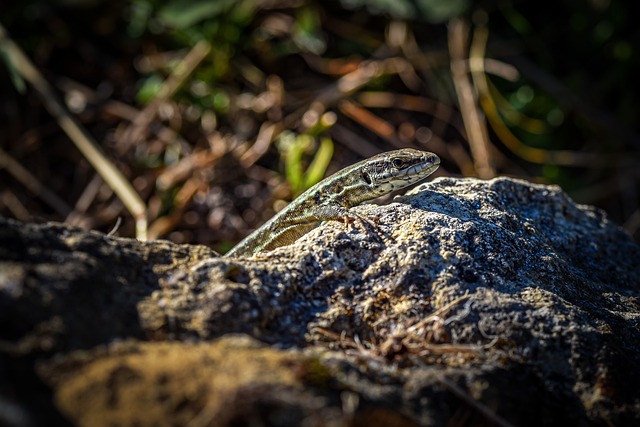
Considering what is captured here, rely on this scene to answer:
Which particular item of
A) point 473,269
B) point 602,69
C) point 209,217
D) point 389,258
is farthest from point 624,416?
point 602,69

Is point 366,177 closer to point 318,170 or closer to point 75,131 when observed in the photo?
point 318,170

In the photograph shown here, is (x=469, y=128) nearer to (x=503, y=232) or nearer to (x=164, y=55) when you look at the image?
(x=164, y=55)

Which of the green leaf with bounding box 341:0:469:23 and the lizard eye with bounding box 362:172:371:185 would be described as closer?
the lizard eye with bounding box 362:172:371:185

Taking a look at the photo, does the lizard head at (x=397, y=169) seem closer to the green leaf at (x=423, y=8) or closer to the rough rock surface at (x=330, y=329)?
the rough rock surface at (x=330, y=329)

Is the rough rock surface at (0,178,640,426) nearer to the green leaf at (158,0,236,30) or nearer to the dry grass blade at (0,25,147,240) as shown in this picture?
the dry grass blade at (0,25,147,240)

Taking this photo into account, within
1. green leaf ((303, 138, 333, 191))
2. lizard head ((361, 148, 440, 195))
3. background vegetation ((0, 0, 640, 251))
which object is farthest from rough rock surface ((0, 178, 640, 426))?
background vegetation ((0, 0, 640, 251))

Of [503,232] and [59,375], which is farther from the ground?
[503,232]
